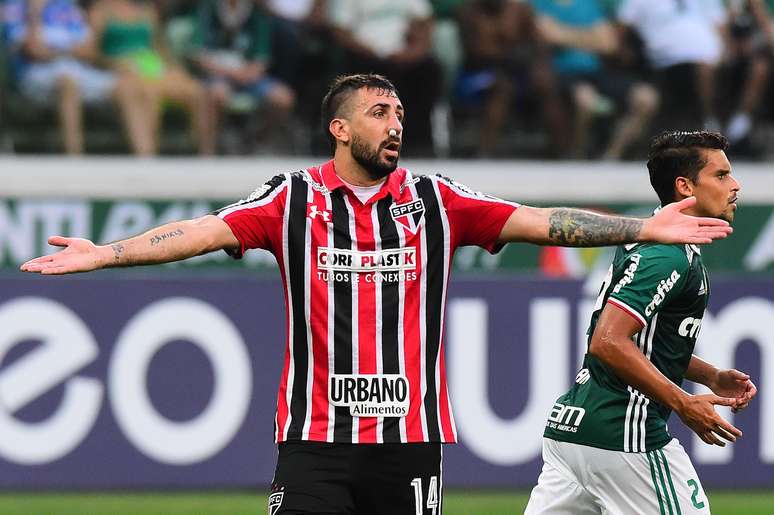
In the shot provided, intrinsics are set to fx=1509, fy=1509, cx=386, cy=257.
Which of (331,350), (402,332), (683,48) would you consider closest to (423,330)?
(402,332)

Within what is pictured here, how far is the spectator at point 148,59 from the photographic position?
11.4 m

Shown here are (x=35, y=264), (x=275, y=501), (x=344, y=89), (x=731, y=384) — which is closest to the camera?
(x=35, y=264)

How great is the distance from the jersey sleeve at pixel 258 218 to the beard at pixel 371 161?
0.95ft

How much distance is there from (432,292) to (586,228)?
0.59 metres

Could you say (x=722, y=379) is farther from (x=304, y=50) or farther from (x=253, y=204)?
(x=304, y=50)

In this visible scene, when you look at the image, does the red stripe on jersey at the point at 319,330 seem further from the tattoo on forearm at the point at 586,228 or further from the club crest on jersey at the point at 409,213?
the tattoo on forearm at the point at 586,228

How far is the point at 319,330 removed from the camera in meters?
5.29

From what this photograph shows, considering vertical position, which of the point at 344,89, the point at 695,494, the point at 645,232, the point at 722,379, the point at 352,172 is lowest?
the point at 695,494

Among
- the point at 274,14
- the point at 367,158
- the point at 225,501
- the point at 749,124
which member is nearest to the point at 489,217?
the point at 367,158

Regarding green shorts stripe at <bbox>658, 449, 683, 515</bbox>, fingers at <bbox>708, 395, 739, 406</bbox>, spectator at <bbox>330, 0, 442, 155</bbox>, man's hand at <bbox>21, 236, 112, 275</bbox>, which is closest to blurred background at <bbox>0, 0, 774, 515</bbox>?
spectator at <bbox>330, 0, 442, 155</bbox>

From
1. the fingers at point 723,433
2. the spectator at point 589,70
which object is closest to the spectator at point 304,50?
the spectator at point 589,70

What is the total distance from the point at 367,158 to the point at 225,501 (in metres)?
4.95

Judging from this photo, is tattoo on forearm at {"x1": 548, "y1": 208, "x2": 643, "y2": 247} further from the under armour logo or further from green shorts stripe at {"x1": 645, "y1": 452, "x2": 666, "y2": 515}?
green shorts stripe at {"x1": 645, "y1": 452, "x2": 666, "y2": 515}

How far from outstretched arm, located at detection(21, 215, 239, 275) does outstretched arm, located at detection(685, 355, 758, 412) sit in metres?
1.97
